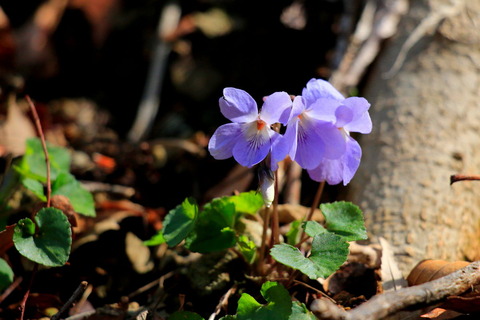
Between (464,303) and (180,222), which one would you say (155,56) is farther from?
(464,303)

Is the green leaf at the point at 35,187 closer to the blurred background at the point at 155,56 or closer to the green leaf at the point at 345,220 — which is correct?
the green leaf at the point at 345,220

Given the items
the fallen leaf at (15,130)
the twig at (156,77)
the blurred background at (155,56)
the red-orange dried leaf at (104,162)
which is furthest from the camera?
the twig at (156,77)

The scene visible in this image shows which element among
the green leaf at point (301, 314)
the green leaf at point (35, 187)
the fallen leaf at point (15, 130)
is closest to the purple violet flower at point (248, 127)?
the green leaf at point (301, 314)

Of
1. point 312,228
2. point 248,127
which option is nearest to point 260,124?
point 248,127

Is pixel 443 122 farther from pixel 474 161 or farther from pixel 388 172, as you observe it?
pixel 388 172

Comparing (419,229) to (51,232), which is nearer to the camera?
(51,232)

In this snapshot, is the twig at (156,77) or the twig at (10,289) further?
the twig at (156,77)

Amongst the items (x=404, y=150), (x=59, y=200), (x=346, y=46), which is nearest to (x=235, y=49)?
(x=346, y=46)
